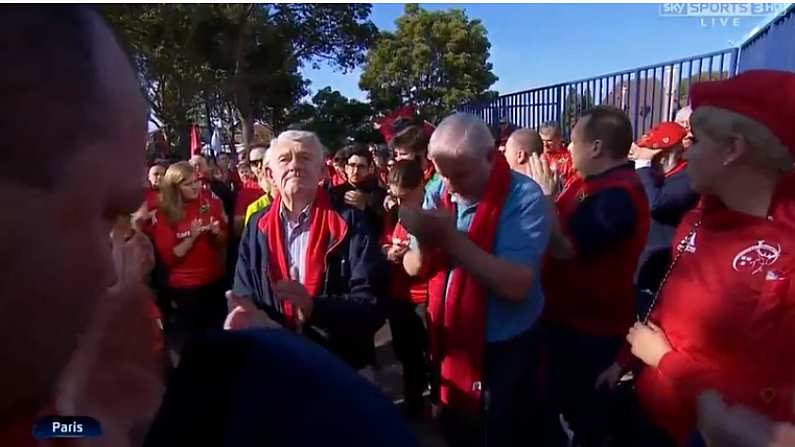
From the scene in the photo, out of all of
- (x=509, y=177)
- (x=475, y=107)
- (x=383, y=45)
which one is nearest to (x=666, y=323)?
(x=509, y=177)

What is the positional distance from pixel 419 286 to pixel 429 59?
966 inches

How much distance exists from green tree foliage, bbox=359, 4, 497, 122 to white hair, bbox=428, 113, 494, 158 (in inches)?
883

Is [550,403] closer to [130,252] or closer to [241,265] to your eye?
[241,265]

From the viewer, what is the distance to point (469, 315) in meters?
2.22

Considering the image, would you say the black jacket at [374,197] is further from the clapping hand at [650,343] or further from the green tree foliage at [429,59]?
the green tree foliage at [429,59]

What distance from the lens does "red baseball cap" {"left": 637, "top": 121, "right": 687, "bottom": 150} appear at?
13.9 feet

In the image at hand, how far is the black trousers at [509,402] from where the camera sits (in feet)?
7.38

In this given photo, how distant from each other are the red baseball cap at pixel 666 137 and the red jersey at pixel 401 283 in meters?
1.88

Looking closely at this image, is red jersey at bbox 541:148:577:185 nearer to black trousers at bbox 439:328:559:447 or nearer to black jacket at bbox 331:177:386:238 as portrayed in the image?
black jacket at bbox 331:177:386:238

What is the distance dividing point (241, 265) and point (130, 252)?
6.31 ft

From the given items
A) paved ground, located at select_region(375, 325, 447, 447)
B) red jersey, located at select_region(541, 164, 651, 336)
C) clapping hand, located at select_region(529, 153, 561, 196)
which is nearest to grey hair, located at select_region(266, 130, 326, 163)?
red jersey, located at select_region(541, 164, 651, 336)

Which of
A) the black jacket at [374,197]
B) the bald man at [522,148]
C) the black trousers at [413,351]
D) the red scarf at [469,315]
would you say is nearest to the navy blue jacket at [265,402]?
the red scarf at [469,315]

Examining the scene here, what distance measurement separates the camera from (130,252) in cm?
76

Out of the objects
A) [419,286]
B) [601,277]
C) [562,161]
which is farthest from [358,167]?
[601,277]
